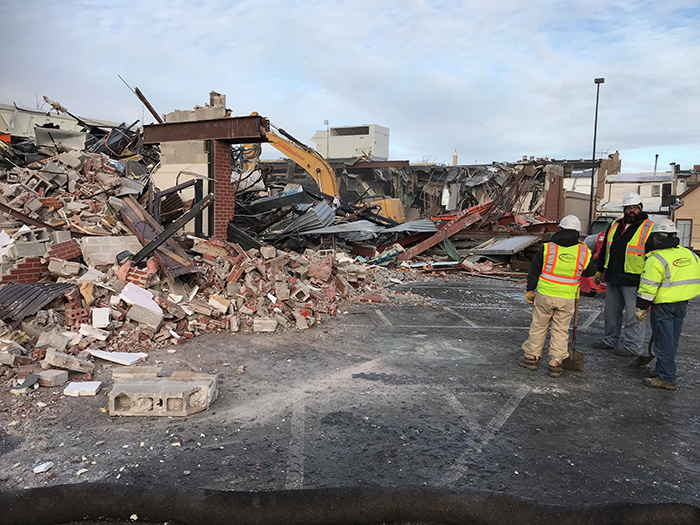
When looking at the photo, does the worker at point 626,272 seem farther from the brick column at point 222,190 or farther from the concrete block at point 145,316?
the brick column at point 222,190

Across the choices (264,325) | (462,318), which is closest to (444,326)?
(462,318)

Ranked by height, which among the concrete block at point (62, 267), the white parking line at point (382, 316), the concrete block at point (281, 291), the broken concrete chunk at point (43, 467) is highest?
the concrete block at point (62, 267)

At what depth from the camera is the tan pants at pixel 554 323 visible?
507 centimetres

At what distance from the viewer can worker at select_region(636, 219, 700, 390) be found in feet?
15.4

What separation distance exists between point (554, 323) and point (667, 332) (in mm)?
1034

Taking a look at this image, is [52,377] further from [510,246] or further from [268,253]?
[510,246]

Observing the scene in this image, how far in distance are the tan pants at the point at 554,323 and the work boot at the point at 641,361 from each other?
3.17ft

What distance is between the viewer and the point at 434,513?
277cm

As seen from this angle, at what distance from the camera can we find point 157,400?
3916 mm

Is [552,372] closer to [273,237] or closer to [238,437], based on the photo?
[238,437]

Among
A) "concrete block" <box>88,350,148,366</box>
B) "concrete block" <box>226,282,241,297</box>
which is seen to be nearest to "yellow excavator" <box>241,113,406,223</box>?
"concrete block" <box>226,282,241,297</box>

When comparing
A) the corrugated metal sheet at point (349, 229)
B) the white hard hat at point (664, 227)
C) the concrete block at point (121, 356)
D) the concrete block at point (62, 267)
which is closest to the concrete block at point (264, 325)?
the concrete block at point (121, 356)

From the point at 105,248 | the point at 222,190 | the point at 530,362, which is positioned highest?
the point at 222,190

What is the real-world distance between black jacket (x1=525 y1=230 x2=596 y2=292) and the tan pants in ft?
0.54
